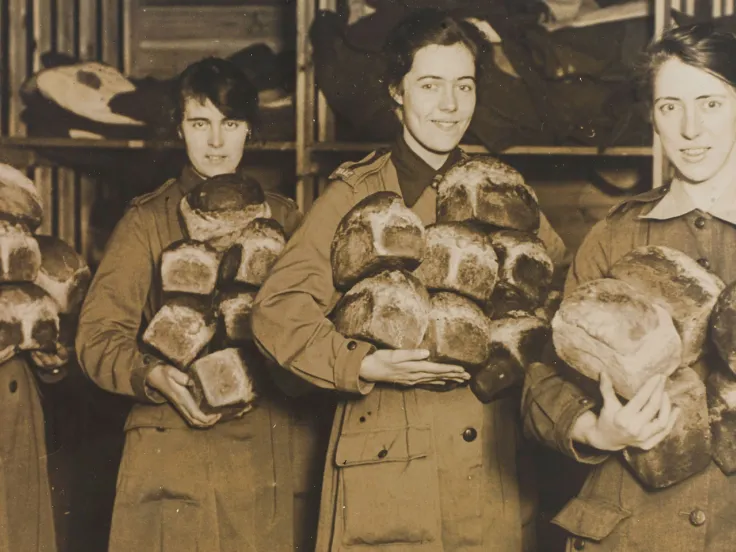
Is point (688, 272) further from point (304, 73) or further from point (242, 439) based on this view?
point (304, 73)

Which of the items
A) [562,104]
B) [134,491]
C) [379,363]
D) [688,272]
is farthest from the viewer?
[562,104]

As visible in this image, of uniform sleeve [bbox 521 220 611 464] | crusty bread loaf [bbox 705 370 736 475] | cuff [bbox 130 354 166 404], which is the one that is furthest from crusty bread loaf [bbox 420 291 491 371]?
cuff [bbox 130 354 166 404]

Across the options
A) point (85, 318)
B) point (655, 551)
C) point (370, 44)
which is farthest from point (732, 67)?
point (85, 318)

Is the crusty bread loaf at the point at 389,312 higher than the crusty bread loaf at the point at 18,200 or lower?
lower

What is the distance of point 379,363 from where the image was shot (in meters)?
2.05

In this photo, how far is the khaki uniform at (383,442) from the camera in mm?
2133

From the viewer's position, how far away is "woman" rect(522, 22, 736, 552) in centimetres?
188

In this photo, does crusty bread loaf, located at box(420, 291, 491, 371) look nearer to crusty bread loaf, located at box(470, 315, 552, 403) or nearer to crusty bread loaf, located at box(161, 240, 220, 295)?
crusty bread loaf, located at box(470, 315, 552, 403)

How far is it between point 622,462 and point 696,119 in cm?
65

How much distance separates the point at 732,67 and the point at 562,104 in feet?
2.76

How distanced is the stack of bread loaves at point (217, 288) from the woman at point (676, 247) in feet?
2.30

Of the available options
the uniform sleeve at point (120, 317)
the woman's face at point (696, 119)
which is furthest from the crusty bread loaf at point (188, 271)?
the woman's face at point (696, 119)

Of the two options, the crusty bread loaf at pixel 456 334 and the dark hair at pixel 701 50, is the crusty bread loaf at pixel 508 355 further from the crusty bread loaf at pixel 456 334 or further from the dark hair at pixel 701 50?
the dark hair at pixel 701 50

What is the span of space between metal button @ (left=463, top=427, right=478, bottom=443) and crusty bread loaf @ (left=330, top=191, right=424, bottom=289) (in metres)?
0.36
